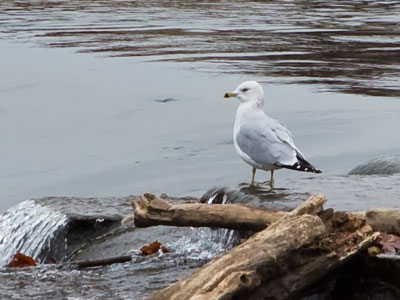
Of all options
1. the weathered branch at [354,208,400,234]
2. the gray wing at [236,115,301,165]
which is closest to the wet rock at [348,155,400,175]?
the gray wing at [236,115,301,165]

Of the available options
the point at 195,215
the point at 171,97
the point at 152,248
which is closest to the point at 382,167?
the point at 152,248

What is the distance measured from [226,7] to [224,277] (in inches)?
1047

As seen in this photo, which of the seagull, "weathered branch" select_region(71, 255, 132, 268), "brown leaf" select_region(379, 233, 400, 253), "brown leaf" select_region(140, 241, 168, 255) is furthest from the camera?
the seagull

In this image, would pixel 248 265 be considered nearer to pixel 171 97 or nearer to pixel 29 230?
pixel 29 230

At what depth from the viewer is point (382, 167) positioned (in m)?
9.85

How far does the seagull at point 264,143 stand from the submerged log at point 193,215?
180 centimetres

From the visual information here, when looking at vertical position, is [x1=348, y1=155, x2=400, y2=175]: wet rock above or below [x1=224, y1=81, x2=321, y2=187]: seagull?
below

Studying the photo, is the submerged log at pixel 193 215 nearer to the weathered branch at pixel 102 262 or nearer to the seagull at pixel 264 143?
the weathered branch at pixel 102 262

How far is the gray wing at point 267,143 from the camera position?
8.39 metres

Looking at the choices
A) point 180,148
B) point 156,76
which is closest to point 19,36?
point 156,76

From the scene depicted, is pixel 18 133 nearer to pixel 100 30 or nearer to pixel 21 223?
pixel 21 223

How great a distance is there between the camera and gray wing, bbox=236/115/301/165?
27.5 ft

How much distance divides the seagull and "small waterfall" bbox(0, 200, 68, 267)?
5.14 feet

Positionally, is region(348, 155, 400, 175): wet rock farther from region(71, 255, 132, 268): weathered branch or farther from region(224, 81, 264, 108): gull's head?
region(71, 255, 132, 268): weathered branch
